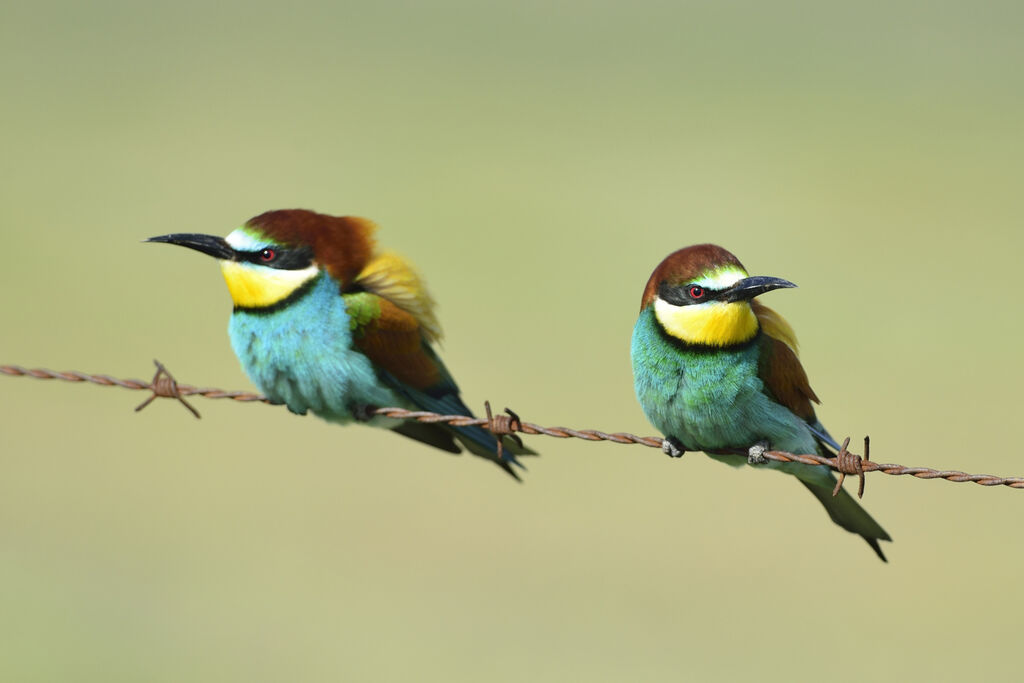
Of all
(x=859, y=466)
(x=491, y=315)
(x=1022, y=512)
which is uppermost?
(x=859, y=466)

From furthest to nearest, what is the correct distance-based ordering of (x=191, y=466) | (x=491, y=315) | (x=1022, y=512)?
(x=491, y=315)
(x=191, y=466)
(x=1022, y=512)

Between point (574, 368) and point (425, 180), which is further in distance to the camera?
point (425, 180)

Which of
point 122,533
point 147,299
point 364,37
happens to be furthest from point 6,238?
point 364,37

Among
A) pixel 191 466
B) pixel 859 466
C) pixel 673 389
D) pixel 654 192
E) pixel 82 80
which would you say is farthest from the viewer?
pixel 82 80

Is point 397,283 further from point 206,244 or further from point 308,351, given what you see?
point 206,244

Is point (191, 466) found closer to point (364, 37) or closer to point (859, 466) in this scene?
point (859, 466)

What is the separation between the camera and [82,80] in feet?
65.6

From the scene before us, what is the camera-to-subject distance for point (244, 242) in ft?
10.8

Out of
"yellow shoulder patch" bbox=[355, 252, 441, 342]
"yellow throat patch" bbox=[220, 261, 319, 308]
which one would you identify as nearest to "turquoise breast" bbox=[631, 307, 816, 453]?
"yellow shoulder patch" bbox=[355, 252, 441, 342]

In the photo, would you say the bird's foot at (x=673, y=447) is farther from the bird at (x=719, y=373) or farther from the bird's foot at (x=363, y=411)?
the bird's foot at (x=363, y=411)

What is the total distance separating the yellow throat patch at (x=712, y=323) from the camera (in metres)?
2.96

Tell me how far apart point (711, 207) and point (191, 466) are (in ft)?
23.7

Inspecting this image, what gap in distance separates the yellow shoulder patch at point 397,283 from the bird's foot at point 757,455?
3.06 feet

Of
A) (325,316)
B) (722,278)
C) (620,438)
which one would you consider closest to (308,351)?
(325,316)
